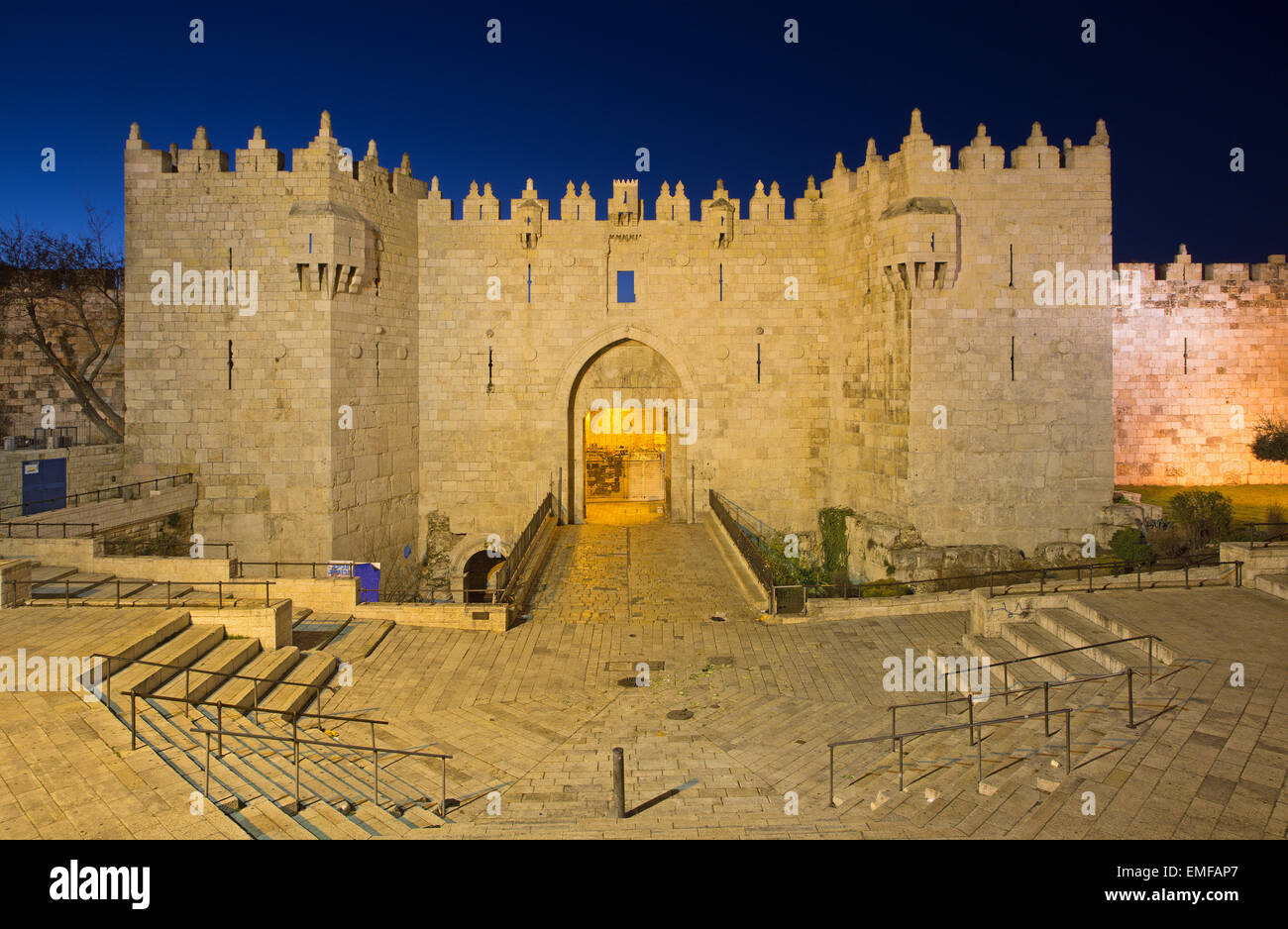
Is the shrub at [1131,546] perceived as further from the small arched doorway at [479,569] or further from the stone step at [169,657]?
the stone step at [169,657]

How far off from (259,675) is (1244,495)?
30.2 metres

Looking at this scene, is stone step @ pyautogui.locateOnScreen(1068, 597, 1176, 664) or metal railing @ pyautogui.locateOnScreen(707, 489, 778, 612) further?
metal railing @ pyautogui.locateOnScreen(707, 489, 778, 612)

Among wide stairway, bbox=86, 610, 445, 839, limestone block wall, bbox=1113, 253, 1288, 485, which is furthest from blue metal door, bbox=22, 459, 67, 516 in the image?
limestone block wall, bbox=1113, 253, 1288, 485

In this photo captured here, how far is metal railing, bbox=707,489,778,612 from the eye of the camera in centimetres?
1675

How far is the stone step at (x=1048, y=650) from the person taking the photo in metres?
12.0

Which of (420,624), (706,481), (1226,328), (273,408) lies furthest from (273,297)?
(1226,328)

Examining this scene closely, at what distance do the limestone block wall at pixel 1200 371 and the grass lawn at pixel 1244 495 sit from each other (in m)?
0.56

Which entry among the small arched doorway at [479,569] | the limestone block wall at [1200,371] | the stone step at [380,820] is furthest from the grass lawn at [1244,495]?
the stone step at [380,820]

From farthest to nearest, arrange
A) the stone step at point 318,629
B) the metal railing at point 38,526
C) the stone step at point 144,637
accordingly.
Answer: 1. the metal railing at point 38,526
2. the stone step at point 318,629
3. the stone step at point 144,637

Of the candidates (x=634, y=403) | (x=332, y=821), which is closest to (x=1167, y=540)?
(x=634, y=403)

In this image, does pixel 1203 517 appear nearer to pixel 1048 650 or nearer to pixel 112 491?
pixel 1048 650

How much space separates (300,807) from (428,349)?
1704cm

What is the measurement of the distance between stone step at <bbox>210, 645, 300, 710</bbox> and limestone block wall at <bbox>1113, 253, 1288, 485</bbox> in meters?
28.1

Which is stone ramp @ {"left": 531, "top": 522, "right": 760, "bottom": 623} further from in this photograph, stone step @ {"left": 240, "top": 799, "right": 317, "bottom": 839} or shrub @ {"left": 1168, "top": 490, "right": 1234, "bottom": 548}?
shrub @ {"left": 1168, "top": 490, "right": 1234, "bottom": 548}
